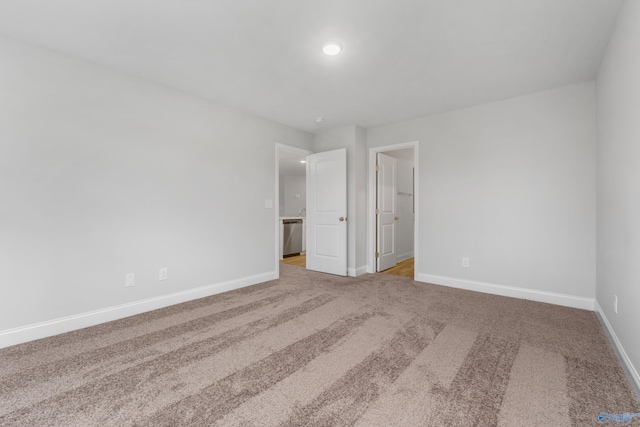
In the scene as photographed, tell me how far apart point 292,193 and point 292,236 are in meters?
3.74

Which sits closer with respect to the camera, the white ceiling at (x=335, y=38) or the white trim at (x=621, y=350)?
the white trim at (x=621, y=350)

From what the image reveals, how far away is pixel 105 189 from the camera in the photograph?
262 cm

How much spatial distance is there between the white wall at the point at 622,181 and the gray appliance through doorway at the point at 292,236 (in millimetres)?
5184

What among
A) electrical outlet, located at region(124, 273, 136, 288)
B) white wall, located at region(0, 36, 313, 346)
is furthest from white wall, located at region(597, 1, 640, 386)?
electrical outlet, located at region(124, 273, 136, 288)

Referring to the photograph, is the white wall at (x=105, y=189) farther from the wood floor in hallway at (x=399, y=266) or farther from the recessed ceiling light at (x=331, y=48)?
the wood floor in hallway at (x=399, y=266)

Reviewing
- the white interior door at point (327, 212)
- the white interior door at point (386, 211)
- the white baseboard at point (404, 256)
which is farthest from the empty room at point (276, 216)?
the white baseboard at point (404, 256)

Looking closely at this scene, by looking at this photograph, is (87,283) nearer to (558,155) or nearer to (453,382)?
(453,382)

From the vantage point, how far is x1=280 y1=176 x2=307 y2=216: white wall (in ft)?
33.4

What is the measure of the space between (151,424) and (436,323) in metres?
2.22

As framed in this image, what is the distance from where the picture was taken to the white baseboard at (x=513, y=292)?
9.70 feet

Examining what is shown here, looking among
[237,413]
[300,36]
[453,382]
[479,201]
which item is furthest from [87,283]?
[479,201]

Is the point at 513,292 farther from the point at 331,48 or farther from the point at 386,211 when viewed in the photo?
the point at 331,48

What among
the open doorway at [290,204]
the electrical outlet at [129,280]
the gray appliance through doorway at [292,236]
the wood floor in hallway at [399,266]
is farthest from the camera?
the gray appliance through doorway at [292,236]

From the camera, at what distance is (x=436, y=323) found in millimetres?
2547
